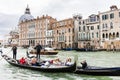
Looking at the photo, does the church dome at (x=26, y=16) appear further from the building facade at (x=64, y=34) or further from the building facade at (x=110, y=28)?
the building facade at (x=110, y=28)

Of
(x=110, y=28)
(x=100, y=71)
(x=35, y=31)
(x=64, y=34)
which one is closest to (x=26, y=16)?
(x=35, y=31)

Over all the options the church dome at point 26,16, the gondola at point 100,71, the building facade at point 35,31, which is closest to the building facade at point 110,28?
the building facade at point 35,31

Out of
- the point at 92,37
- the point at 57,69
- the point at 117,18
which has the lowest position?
the point at 57,69

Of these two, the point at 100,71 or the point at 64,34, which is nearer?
the point at 100,71

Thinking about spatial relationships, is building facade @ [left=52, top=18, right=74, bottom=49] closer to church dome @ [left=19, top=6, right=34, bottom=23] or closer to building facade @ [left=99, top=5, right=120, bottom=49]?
building facade @ [left=99, top=5, right=120, bottom=49]

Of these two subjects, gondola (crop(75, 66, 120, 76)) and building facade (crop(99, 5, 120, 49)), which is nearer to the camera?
gondola (crop(75, 66, 120, 76))

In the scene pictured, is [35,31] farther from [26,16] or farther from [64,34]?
[26,16]

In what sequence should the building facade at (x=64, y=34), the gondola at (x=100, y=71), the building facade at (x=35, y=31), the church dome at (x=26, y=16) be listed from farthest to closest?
the church dome at (x=26, y=16) < the building facade at (x=35, y=31) < the building facade at (x=64, y=34) < the gondola at (x=100, y=71)

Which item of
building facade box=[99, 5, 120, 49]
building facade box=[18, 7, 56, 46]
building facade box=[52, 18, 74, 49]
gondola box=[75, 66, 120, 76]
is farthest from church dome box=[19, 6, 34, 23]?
gondola box=[75, 66, 120, 76]

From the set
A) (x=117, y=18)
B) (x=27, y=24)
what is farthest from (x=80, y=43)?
(x=27, y=24)

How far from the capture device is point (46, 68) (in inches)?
531

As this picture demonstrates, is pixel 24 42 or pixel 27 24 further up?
pixel 27 24

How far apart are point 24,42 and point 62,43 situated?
746 inches

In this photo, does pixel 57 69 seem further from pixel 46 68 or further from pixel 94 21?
pixel 94 21
